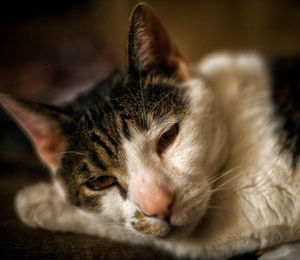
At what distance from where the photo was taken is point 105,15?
2.48m

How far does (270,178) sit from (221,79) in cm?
51

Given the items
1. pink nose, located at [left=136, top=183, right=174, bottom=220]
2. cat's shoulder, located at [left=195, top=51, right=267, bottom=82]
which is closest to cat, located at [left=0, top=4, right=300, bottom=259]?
pink nose, located at [left=136, top=183, right=174, bottom=220]

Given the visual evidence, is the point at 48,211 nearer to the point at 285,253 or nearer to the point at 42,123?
the point at 42,123

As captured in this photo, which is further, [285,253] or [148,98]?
[148,98]

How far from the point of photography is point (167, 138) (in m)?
0.89

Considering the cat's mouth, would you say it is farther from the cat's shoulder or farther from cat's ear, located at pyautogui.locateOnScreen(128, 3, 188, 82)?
the cat's shoulder

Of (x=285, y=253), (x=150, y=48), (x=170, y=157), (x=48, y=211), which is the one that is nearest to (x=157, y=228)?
(x=170, y=157)

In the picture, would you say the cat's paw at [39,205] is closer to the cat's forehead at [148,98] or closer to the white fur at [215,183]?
the white fur at [215,183]

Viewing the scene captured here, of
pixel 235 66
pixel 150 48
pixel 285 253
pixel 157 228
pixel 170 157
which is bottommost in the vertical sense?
pixel 285 253

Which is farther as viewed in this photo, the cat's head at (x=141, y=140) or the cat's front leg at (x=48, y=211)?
the cat's front leg at (x=48, y=211)

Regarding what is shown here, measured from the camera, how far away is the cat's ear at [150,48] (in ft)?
2.84

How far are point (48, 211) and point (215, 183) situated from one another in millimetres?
703

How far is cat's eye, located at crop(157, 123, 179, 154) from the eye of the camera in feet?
2.88

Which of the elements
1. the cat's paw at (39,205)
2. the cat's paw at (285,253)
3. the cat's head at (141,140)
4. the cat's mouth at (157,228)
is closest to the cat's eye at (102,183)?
the cat's head at (141,140)
